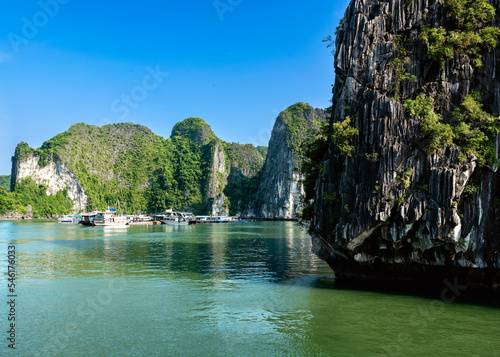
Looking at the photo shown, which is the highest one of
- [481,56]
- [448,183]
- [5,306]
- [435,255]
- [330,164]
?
[481,56]

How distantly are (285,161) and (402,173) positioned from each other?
12066 centimetres

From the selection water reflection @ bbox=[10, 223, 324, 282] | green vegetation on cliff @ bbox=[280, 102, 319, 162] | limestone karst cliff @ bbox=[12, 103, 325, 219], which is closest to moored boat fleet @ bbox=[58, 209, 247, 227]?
limestone karst cliff @ bbox=[12, 103, 325, 219]

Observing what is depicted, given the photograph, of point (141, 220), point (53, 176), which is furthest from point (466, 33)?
point (53, 176)

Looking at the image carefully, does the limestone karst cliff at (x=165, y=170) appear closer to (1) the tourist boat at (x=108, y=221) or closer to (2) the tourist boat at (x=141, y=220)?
(2) the tourist boat at (x=141, y=220)

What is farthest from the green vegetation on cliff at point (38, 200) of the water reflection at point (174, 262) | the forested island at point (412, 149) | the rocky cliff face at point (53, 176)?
the forested island at point (412, 149)

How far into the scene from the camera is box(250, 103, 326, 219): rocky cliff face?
133 metres

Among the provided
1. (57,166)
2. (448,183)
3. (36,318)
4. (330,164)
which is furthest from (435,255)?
(57,166)

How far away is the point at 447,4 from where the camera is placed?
1627 cm

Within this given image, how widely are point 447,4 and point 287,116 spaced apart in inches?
4887

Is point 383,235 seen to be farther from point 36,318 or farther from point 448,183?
point 36,318

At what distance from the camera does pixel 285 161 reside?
445 feet

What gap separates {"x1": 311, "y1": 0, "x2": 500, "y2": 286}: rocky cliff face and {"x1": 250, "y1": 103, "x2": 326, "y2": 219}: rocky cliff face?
111498mm

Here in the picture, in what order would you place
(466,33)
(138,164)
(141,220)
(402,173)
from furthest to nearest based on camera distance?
1. (138,164)
2. (141,220)
3. (466,33)
4. (402,173)

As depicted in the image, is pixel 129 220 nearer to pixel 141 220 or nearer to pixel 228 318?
pixel 141 220
